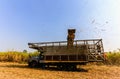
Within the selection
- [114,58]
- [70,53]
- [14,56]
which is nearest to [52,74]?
[70,53]

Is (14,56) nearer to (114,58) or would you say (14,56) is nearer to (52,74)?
(114,58)

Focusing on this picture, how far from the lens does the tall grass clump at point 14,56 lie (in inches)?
1353

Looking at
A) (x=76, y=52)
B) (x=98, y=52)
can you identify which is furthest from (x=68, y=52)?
(x=98, y=52)

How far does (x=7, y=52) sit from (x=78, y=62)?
52.9ft

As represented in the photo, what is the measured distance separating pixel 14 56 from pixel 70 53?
14.1 meters

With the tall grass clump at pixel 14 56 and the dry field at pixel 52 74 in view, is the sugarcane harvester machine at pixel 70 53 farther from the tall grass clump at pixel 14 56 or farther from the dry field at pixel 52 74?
the tall grass clump at pixel 14 56

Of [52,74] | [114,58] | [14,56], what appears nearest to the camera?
[52,74]

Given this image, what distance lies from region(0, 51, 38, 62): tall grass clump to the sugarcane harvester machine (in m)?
10.2

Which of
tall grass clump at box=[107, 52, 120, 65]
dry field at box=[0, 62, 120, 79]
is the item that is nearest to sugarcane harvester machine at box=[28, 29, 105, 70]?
dry field at box=[0, 62, 120, 79]

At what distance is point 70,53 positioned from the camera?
22875 millimetres

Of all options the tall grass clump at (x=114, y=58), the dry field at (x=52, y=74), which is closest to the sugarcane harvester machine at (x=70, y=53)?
the dry field at (x=52, y=74)

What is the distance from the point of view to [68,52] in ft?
75.4

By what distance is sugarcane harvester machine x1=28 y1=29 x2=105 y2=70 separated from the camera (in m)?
22.4

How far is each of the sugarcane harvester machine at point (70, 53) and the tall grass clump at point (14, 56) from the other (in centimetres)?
1018
